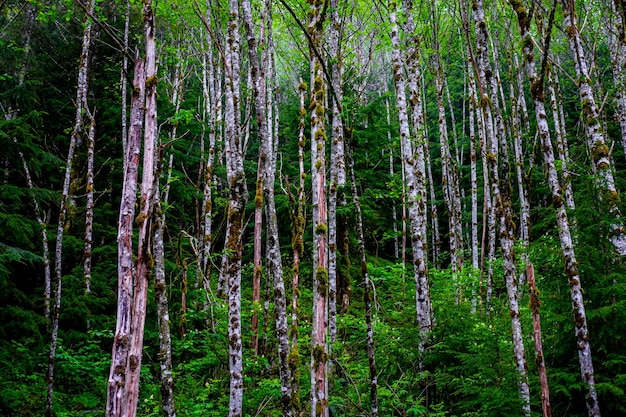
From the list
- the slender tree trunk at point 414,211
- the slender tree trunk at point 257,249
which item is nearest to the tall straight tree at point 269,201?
the slender tree trunk at point 257,249

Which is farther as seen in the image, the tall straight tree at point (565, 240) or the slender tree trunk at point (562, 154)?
the slender tree trunk at point (562, 154)

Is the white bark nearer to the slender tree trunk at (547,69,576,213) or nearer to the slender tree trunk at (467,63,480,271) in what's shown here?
the slender tree trunk at (547,69,576,213)

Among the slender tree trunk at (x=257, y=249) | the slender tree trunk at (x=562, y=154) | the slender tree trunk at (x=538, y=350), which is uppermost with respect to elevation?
the slender tree trunk at (x=562, y=154)

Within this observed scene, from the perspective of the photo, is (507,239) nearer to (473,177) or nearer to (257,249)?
(257,249)

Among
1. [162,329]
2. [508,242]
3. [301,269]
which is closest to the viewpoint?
[508,242]

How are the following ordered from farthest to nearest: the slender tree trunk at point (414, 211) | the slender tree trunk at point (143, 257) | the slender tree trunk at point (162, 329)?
the slender tree trunk at point (414, 211) < the slender tree trunk at point (162, 329) < the slender tree trunk at point (143, 257)

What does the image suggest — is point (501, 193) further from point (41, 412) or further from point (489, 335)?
point (41, 412)

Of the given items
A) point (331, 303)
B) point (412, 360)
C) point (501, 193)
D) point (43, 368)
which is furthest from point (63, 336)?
point (501, 193)

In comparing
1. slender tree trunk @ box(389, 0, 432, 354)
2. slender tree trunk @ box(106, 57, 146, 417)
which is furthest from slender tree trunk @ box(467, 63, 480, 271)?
slender tree trunk @ box(106, 57, 146, 417)

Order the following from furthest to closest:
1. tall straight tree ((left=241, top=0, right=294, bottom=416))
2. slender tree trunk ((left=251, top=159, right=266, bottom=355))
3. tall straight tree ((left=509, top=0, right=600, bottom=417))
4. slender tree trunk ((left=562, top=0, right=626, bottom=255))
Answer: slender tree trunk ((left=251, top=159, right=266, bottom=355)) → tall straight tree ((left=241, top=0, right=294, bottom=416)) → slender tree trunk ((left=562, top=0, right=626, bottom=255)) → tall straight tree ((left=509, top=0, right=600, bottom=417))

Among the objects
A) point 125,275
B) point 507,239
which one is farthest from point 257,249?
point 507,239

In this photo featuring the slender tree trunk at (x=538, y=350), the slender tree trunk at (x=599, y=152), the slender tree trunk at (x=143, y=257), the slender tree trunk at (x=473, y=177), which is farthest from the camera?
the slender tree trunk at (x=473, y=177)

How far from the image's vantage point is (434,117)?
1046 inches

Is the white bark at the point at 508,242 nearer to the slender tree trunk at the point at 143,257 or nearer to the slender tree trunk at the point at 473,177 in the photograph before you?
the slender tree trunk at the point at 143,257
